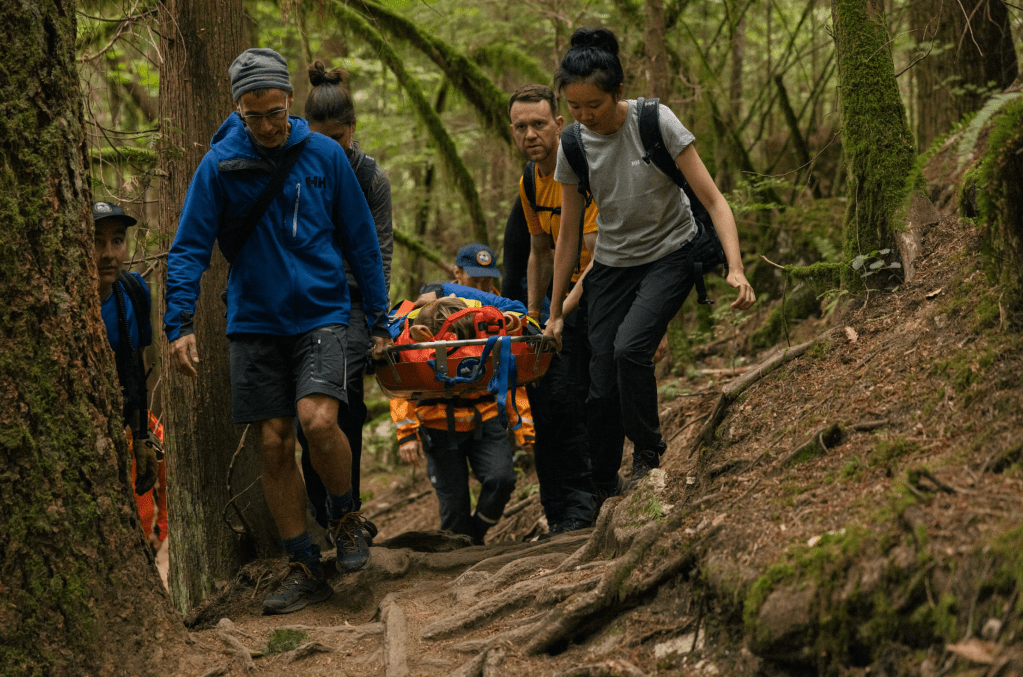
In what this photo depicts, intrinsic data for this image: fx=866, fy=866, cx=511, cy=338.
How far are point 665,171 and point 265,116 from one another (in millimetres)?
2190

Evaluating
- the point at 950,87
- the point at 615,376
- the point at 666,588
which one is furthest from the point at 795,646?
the point at 950,87

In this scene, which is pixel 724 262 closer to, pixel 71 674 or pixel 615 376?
pixel 615 376

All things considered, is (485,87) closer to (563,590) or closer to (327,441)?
(327,441)

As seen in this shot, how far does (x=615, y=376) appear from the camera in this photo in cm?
510

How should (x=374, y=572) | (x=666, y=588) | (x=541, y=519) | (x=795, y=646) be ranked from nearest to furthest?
(x=795, y=646), (x=666, y=588), (x=374, y=572), (x=541, y=519)

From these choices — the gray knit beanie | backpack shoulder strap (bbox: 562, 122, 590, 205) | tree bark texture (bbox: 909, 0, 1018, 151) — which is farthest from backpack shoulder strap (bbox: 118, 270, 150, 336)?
tree bark texture (bbox: 909, 0, 1018, 151)

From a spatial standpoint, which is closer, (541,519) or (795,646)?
(795,646)

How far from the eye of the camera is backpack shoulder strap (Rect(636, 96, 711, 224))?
4.73 meters

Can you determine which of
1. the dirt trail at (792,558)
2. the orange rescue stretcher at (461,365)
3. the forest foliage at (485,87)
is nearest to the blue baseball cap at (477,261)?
the orange rescue stretcher at (461,365)

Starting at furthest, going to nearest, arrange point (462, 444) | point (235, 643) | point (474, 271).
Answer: point (474, 271) → point (462, 444) → point (235, 643)

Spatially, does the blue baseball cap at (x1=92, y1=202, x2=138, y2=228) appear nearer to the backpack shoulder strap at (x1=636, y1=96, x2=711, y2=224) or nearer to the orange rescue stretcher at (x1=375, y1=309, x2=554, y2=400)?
the orange rescue stretcher at (x1=375, y1=309, x2=554, y2=400)

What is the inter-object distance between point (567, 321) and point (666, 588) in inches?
108

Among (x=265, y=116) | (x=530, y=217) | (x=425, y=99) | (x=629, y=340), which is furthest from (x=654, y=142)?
(x=425, y=99)

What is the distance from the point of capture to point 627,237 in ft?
16.4
